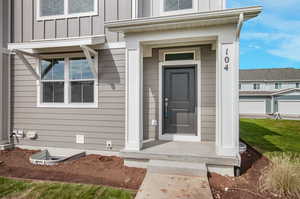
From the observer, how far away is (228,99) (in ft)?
10.8

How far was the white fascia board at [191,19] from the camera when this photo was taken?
10.1 ft

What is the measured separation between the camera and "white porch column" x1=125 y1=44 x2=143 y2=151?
3.75 meters

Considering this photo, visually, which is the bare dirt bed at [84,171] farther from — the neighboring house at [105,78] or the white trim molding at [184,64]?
the white trim molding at [184,64]

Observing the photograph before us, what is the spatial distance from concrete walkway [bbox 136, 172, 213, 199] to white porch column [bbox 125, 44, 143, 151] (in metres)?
0.82

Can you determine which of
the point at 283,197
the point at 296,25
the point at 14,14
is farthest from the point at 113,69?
the point at 296,25

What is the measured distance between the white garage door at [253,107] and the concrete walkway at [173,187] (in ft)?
70.7

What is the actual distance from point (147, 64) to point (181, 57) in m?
0.92

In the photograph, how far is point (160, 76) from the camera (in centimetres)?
464

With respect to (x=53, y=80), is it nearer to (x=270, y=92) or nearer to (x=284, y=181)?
(x=284, y=181)

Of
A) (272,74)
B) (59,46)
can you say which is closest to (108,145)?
(59,46)

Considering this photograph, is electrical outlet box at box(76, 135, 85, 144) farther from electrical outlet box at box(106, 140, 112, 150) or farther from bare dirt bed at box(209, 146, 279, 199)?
bare dirt bed at box(209, 146, 279, 199)

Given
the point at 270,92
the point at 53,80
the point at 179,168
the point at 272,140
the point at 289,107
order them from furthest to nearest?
the point at 270,92 < the point at 289,107 < the point at 272,140 < the point at 53,80 < the point at 179,168

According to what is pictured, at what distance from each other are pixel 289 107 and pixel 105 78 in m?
23.7

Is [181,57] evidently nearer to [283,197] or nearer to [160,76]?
[160,76]
